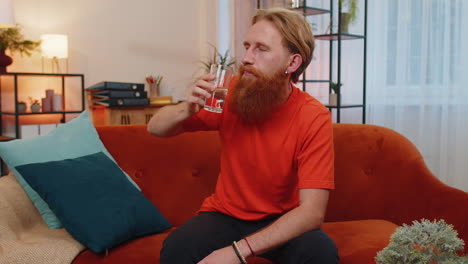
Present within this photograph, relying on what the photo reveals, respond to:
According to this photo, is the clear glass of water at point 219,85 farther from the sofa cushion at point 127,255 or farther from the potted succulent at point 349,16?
the potted succulent at point 349,16

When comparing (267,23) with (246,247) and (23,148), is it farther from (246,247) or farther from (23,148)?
(23,148)

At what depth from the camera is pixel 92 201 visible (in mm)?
1661

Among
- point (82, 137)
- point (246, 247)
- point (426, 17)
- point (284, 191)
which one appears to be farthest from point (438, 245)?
point (426, 17)

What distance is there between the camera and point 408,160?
198cm

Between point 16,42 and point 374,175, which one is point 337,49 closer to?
point 374,175

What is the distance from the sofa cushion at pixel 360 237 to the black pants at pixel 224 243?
23 centimetres

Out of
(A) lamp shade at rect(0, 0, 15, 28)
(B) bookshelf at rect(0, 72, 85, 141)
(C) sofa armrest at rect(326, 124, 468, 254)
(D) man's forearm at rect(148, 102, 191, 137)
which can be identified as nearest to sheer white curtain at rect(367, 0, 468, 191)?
(C) sofa armrest at rect(326, 124, 468, 254)

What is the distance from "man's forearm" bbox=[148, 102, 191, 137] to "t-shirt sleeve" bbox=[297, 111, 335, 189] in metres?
0.40

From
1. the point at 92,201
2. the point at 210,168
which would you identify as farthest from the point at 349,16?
the point at 92,201

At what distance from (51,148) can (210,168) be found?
646mm

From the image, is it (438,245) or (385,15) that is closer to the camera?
(438,245)

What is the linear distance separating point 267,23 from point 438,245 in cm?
95

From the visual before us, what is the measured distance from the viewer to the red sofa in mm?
1959

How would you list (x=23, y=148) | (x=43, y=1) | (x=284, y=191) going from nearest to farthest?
(x=284, y=191) < (x=23, y=148) < (x=43, y=1)
